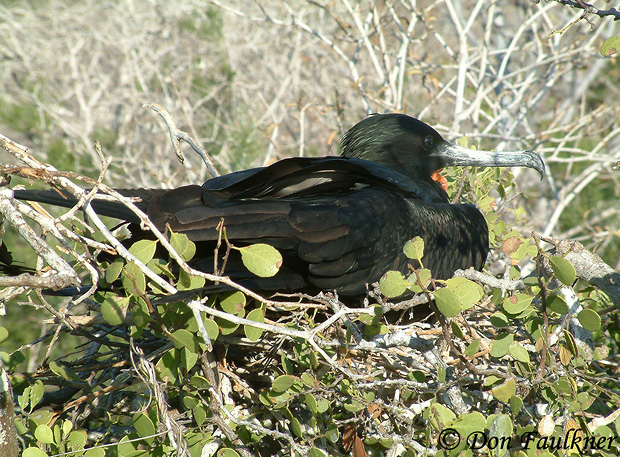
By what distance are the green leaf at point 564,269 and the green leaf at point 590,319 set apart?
9cm

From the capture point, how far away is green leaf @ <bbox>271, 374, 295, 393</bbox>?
1525 mm

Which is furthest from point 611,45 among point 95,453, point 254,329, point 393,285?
point 95,453

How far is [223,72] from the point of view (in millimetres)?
4875

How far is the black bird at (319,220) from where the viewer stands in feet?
5.70

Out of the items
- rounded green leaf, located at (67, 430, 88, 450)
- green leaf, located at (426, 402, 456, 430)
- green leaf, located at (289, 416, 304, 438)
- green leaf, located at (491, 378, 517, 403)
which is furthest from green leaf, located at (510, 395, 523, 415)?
rounded green leaf, located at (67, 430, 88, 450)

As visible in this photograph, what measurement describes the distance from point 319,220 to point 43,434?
2.91ft

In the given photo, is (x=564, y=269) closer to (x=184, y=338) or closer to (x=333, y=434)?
(x=333, y=434)

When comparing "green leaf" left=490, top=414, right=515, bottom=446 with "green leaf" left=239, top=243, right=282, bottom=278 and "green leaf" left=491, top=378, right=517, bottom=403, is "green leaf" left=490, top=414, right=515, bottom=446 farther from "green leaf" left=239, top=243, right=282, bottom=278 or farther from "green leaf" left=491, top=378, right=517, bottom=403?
"green leaf" left=239, top=243, right=282, bottom=278

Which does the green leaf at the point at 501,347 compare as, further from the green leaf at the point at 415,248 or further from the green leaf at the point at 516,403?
the green leaf at the point at 415,248

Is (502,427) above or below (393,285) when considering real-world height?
below

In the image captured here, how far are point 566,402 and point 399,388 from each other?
40cm

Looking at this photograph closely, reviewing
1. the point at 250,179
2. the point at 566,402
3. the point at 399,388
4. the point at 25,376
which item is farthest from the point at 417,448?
the point at 25,376

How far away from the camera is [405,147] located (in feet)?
9.30

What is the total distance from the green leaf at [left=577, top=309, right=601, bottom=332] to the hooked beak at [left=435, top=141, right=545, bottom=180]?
1.22 m
